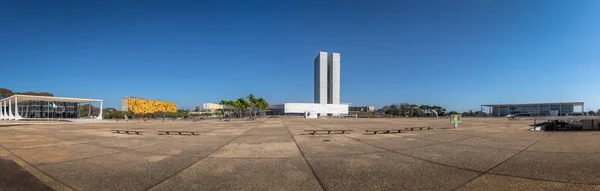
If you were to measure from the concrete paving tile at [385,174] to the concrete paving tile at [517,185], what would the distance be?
0.28 m

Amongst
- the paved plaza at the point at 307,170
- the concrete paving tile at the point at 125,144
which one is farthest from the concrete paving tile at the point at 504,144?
the concrete paving tile at the point at 125,144

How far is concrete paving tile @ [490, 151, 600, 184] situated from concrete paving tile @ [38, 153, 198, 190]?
8.75m

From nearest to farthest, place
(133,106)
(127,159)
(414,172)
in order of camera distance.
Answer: (414,172), (127,159), (133,106)

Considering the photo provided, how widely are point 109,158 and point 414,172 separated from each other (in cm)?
985

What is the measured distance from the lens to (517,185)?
18.3 feet

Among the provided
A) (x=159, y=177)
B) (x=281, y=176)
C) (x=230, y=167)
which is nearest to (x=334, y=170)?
(x=281, y=176)

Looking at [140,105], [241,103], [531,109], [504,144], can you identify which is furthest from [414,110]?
[140,105]

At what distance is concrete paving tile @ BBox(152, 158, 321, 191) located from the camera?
5.65 m

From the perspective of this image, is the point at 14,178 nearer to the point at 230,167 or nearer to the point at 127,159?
the point at 127,159

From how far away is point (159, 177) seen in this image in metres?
6.38

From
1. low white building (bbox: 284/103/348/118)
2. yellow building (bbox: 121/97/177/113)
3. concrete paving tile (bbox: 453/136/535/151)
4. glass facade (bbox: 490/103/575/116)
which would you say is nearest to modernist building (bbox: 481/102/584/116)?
glass facade (bbox: 490/103/575/116)

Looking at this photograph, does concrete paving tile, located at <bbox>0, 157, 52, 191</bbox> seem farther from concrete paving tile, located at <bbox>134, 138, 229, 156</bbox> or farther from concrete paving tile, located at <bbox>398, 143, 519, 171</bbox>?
concrete paving tile, located at <bbox>398, 143, 519, 171</bbox>

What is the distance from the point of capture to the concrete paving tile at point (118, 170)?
5.82 m

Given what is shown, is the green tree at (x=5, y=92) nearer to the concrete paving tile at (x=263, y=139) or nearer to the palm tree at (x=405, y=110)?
the concrete paving tile at (x=263, y=139)
